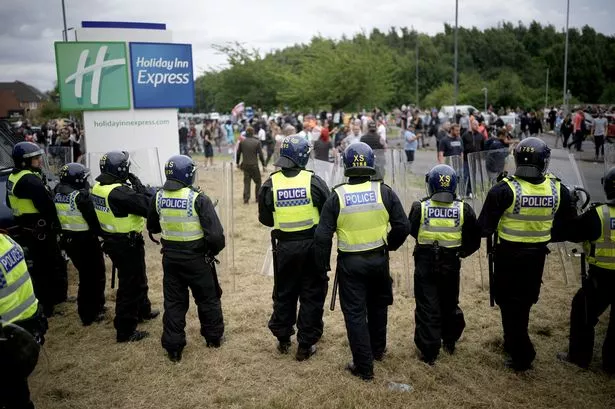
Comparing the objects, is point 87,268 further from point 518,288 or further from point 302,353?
point 518,288

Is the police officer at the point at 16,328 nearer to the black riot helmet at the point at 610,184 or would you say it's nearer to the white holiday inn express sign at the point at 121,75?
the black riot helmet at the point at 610,184

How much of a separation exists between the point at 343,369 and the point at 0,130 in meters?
7.06

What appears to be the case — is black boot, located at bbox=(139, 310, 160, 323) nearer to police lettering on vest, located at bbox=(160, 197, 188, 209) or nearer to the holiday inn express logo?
police lettering on vest, located at bbox=(160, 197, 188, 209)

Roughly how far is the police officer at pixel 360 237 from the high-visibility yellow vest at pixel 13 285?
233cm

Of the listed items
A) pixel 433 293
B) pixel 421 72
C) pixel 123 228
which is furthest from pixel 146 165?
pixel 421 72

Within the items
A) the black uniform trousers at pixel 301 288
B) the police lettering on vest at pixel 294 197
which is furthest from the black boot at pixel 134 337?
the police lettering on vest at pixel 294 197

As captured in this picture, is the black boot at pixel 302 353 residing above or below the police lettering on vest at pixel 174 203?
below

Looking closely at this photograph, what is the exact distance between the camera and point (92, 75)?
39.7ft

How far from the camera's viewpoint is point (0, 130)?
880 cm

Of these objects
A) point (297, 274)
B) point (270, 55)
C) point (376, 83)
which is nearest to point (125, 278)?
point (297, 274)

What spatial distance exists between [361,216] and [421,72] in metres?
62.5

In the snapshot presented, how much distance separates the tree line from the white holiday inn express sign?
66.3 ft

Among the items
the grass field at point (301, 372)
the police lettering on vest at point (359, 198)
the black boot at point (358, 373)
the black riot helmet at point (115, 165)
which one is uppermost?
the black riot helmet at point (115, 165)

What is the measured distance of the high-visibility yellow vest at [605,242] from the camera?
4.72 metres
